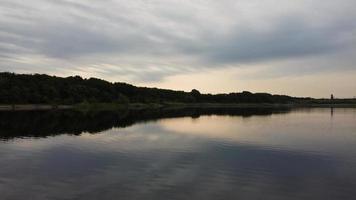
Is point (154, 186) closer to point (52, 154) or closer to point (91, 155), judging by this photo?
point (91, 155)

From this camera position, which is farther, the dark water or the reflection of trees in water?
the reflection of trees in water

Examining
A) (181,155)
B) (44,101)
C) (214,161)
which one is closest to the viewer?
(214,161)

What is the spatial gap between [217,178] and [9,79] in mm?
144366

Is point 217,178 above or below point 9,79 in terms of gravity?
below

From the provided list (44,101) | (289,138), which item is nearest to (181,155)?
(289,138)

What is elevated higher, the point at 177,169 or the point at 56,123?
the point at 56,123

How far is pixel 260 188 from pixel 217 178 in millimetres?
2826

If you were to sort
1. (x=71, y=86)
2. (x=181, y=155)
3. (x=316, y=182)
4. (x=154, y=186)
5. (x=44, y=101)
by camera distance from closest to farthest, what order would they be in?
(x=154, y=186) < (x=316, y=182) < (x=181, y=155) < (x=44, y=101) < (x=71, y=86)

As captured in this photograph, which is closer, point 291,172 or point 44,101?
point 291,172

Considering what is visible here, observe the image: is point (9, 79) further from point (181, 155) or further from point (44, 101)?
point (181, 155)

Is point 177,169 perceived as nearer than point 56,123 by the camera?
Yes

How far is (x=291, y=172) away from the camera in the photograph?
22672 millimetres

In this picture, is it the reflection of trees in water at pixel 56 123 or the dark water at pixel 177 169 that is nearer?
the dark water at pixel 177 169

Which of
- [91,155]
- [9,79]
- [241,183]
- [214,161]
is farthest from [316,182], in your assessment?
[9,79]
